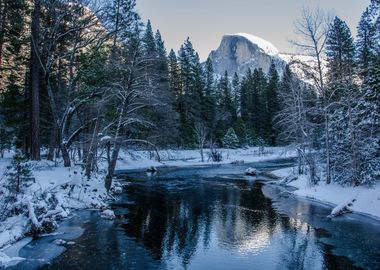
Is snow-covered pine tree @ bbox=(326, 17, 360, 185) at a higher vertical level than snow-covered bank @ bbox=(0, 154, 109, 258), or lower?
higher

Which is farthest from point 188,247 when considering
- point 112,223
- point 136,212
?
point 136,212

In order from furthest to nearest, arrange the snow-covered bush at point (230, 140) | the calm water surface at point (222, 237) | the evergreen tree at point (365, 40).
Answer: the snow-covered bush at point (230, 140)
the evergreen tree at point (365, 40)
the calm water surface at point (222, 237)

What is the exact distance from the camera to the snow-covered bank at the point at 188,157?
46.1 metres

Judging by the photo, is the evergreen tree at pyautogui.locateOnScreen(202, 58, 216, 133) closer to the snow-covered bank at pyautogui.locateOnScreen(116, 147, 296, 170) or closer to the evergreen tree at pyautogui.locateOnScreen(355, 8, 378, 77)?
the snow-covered bank at pyautogui.locateOnScreen(116, 147, 296, 170)

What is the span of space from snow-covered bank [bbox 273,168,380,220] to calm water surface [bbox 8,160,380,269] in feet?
2.75

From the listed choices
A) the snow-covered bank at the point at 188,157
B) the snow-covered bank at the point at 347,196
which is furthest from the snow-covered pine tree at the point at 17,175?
the snow-covered bank at the point at 188,157

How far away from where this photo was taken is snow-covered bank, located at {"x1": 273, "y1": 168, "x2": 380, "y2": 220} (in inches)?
706

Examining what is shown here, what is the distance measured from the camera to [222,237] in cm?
1432

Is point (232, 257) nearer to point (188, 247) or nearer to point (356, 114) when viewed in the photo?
point (188, 247)

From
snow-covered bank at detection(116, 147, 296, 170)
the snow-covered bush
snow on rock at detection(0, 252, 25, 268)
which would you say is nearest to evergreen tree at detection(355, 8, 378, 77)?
snow-covered bank at detection(116, 147, 296, 170)

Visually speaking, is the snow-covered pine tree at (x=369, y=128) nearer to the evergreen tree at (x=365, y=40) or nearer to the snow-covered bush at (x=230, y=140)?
the evergreen tree at (x=365, y=40)

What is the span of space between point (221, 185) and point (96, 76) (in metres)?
13.1

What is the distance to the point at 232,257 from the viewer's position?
1185 cm

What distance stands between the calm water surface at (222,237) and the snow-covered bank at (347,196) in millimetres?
838
